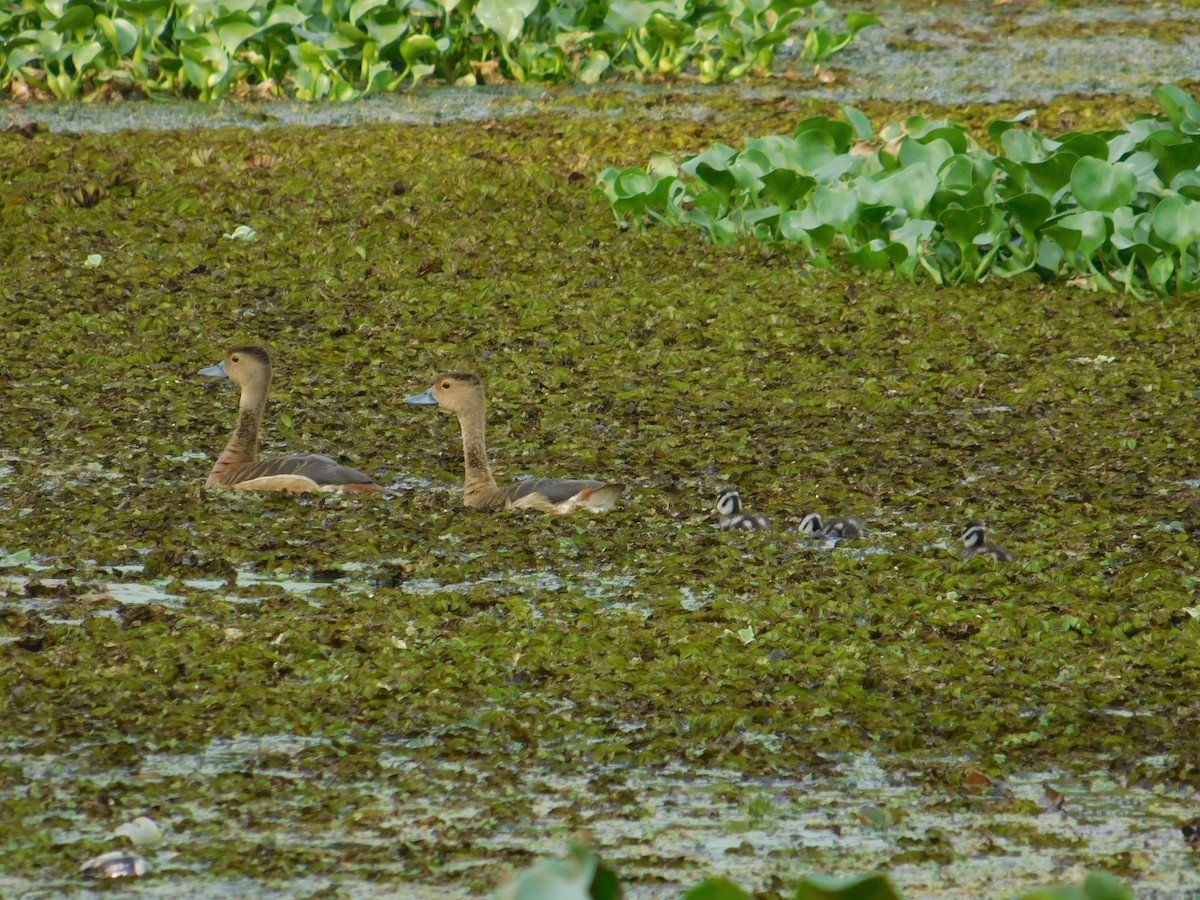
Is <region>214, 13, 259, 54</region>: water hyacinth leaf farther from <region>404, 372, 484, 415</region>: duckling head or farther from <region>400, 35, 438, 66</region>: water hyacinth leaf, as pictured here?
<region>404, 372, 484, 415</region>: duckling head

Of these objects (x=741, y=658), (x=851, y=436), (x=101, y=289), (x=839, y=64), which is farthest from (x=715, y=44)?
(x=741, y=658)

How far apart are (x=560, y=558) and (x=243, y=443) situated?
58.3 inches

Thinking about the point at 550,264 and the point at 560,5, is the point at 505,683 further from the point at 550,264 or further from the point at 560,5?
the point at 560,5

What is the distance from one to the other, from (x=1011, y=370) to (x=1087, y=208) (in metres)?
1.75

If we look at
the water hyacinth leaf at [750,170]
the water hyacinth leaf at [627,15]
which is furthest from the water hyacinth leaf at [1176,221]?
the water hyacinth leaf at [627,15]

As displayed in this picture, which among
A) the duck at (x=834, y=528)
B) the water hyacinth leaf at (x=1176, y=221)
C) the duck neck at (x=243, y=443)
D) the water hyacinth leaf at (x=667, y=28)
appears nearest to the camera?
the duck at (x=834, y=528)

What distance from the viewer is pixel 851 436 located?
7.97 m

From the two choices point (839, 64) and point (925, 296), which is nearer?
point (925, 296)

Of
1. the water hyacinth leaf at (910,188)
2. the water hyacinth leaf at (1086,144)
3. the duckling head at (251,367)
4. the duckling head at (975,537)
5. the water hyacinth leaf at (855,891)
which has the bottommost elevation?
the duckling head at (975,537)

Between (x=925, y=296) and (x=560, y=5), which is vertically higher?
(x=560, y=5)

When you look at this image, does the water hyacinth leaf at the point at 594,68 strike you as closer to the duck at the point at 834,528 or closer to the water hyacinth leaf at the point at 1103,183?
the water hyacinth leaf at the point at 1103,183

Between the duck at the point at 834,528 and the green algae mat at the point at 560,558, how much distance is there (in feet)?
0.28

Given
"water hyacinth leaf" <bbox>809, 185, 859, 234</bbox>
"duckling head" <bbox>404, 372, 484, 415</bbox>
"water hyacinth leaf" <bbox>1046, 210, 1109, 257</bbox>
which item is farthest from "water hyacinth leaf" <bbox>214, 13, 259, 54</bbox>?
"duckling head" <bbox>404, 372, 484, 415</bbox>

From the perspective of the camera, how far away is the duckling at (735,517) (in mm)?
6715
